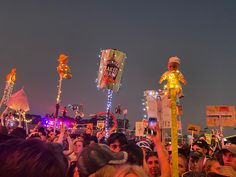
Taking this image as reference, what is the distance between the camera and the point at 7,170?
1.41 m

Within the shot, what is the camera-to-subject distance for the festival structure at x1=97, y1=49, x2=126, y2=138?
14711mm

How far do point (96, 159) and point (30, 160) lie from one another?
3.72 ft

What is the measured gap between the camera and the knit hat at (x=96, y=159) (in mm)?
2479

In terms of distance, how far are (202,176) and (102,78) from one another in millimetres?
11386

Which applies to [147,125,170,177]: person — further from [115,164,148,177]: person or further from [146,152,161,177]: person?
[115,164,148,177]: person

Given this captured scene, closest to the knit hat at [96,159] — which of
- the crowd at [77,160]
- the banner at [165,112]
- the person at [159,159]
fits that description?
the crowd at [77,160]

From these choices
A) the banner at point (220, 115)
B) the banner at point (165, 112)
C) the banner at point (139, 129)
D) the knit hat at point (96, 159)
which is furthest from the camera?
the banner at point (139, 129)

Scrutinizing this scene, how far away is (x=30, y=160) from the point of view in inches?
56.6

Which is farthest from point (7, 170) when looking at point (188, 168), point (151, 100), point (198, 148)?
point (151, 100)

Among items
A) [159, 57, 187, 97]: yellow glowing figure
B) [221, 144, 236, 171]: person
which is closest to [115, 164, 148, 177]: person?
[221, 144, 236, 171]: person

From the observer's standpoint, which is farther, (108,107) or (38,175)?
(108,107)

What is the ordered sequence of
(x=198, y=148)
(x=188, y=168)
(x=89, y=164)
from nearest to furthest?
(x=89, y=164) → (x=188, y=168) → (x=198, y=148)

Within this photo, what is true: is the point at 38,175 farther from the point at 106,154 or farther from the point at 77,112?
the point at 77,112

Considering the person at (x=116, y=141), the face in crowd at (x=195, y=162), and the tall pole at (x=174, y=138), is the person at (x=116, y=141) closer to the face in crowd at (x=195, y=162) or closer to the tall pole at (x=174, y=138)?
the tall pole at (x=174, y=138)
